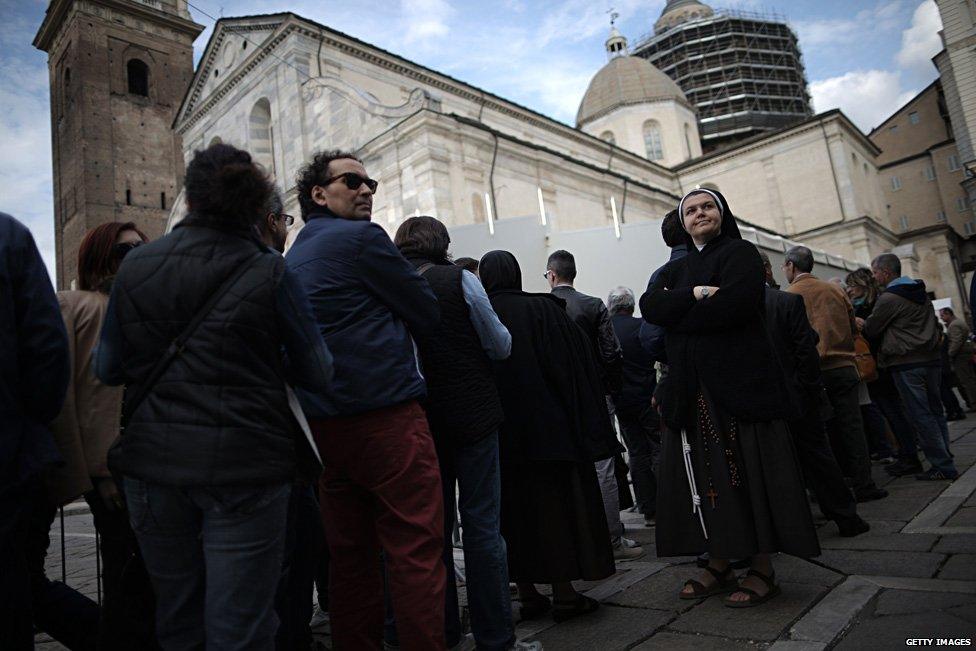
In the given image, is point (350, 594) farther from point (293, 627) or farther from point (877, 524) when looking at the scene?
point (877, 524)

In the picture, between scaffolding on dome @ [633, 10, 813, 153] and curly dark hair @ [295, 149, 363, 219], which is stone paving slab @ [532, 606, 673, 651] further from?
scaffolding on dome @ [633, 10, 813, 153]

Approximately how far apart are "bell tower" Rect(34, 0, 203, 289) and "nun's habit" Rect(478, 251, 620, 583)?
123 feet

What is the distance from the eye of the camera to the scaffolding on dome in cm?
4622

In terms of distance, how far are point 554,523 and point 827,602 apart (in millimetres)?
1213

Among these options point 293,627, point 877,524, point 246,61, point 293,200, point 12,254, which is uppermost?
point 246,61

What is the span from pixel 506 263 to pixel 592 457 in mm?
1089

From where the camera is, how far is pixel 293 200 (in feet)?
66.2

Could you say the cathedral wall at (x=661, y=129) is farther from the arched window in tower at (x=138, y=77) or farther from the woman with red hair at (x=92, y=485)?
the woman with red hair at (x=92, y=485)

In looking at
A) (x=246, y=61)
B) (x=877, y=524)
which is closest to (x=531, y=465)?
(x=877, y=524)

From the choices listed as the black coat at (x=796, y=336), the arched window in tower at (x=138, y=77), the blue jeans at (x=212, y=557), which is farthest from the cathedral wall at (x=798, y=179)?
the blue jeans at (x=212, y=557)

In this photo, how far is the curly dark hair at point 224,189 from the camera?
2.05 meters

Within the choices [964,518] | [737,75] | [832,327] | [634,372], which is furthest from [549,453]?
[737,75]

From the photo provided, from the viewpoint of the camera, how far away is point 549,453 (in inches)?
125

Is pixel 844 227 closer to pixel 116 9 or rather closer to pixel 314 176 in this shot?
pixel 314 176
